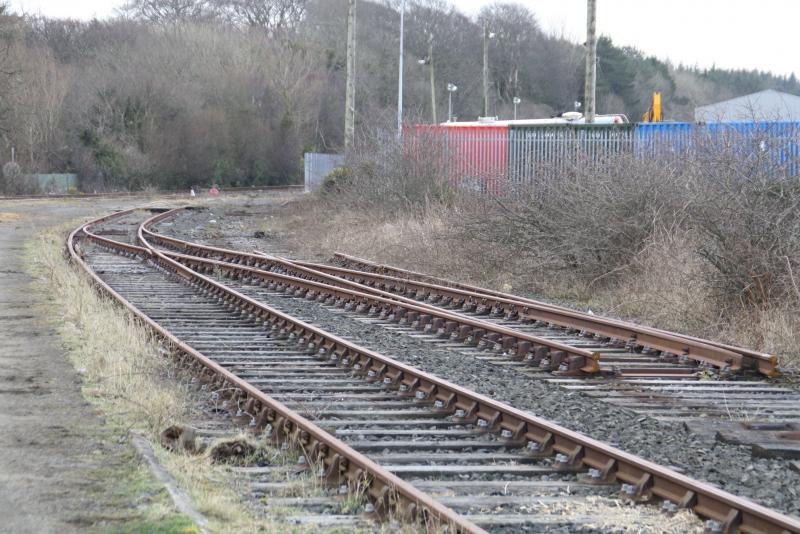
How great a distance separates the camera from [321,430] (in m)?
7.70

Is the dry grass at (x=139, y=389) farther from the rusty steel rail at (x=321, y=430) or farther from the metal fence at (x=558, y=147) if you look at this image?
the metal fence at (x=558, y=147)

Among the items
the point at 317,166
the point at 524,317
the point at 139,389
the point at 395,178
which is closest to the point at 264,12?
the point at 317,166

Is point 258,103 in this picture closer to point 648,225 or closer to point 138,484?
point 648,225

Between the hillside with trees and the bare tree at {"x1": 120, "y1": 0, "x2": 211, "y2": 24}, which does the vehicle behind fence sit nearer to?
the hillside with trees

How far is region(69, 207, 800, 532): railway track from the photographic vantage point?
619 cm

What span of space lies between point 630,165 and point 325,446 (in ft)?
40.2

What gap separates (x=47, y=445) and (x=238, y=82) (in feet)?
212

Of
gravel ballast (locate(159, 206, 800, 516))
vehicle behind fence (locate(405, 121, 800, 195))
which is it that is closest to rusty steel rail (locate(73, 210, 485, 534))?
gravel ballast (locate(159, 206, 800, 516))

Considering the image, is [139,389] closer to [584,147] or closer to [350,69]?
[584,147]

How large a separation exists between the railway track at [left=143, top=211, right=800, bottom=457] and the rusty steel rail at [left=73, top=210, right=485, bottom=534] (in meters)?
1.54

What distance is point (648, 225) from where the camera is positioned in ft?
57.6

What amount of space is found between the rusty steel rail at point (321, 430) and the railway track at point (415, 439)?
1 cm

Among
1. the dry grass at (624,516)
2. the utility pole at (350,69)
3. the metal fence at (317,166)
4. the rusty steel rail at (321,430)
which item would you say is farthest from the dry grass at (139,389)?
the metal fence at (317,166)

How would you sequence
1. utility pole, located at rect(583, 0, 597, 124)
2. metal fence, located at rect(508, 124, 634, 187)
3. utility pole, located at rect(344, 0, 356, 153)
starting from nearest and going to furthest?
metal fence, located at rect(508, 124, 634, 187)
utility pole, located at rect(583, 0, 597, 124)
utility pole, located at rect(344, 0, 356, 153)
